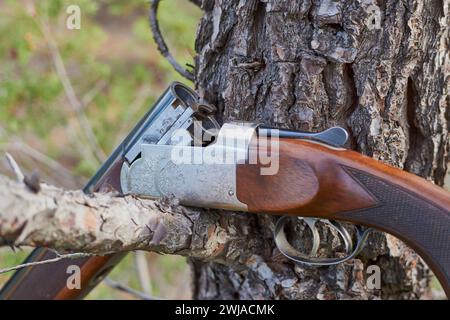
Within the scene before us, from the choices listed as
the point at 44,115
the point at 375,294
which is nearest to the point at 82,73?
the point at 44,115

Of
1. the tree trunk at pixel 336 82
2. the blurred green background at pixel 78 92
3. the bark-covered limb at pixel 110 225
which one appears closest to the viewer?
the bark-covered limb at pixel 110 225

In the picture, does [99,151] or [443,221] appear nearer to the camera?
[443,221]

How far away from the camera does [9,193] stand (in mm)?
1570

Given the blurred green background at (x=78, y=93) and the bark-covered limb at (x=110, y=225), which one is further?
the blurred green background at (x=78, y=93)

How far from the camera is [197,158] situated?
6.84ft

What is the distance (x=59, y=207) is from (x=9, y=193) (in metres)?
0.15

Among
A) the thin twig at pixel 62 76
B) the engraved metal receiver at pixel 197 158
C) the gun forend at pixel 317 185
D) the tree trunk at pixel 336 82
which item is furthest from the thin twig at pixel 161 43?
the thin twig at pixel 62 76

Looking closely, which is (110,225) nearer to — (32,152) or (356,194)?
(356,194)

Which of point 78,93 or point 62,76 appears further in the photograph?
point 78,93

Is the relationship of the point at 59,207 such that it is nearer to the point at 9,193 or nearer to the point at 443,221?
the point at 9,193

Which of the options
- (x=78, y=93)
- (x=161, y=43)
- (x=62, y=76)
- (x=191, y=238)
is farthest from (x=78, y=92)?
(x=191, y=238)

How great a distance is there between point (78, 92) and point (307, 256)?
354cm

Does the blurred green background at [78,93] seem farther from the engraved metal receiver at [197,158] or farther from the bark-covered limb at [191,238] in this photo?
the engraved metal receiver at [197,158]

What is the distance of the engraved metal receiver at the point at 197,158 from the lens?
207cm
